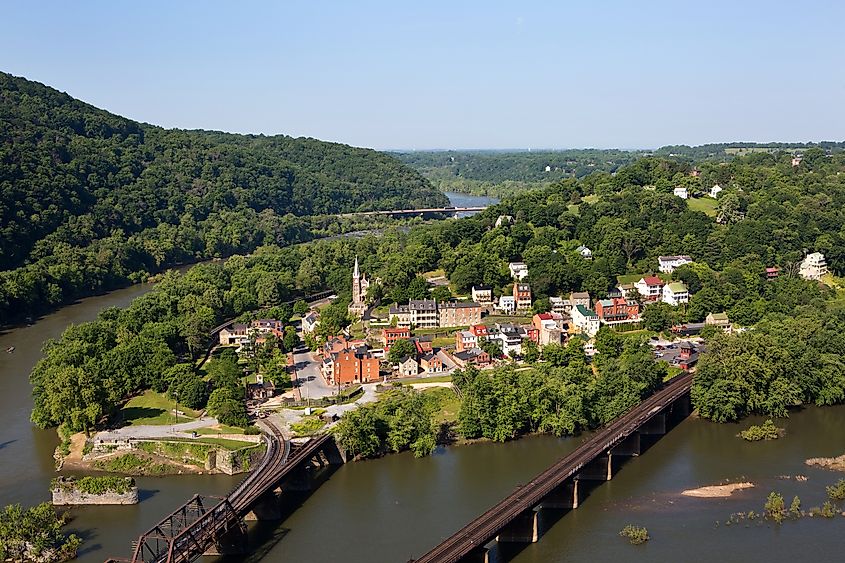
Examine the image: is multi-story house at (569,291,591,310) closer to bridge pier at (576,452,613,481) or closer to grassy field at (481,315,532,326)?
grassy field at (481,315,532,326)

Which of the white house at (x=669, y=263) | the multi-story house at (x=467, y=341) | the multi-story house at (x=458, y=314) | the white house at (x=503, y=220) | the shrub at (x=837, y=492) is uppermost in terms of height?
the white house at (x=503, y=220)

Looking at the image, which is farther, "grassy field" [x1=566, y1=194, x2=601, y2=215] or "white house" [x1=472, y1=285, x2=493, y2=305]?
"grassy field" [x1=566, y1=194, x2=601, y2=215]

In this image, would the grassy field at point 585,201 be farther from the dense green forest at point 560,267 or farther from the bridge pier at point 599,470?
the bridge pier at point 599,470

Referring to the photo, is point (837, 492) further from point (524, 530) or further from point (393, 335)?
point (393, 335)

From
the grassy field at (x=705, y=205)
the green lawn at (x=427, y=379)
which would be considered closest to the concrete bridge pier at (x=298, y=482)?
the green lawn at (x=427, y=379)

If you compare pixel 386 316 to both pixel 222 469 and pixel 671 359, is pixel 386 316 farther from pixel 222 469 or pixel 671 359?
pixel 222 469

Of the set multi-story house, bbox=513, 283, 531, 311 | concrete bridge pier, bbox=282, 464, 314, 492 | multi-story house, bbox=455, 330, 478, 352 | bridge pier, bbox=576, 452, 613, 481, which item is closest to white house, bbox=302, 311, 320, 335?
multi-story house, bbox=455, 330, 478, 352
